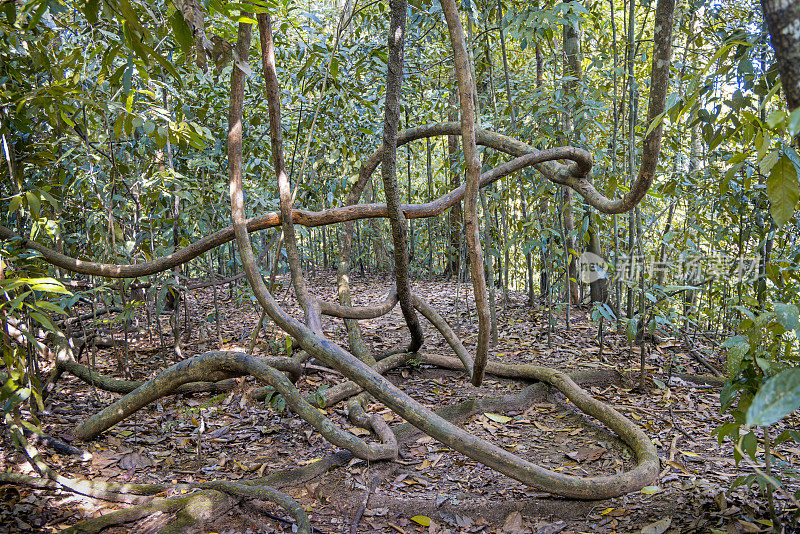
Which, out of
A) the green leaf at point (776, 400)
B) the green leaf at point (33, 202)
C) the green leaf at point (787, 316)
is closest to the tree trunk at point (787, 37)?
the green leaf at point (776, 400)

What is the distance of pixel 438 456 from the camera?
289 cm

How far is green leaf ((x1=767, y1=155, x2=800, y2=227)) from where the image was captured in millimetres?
1255

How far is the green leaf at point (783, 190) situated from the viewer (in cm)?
125

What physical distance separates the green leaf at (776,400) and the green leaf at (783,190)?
1.84ft

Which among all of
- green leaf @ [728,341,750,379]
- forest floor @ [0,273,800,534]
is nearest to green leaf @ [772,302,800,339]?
green leaf @ [728,341,750,379]

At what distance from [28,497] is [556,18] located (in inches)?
140

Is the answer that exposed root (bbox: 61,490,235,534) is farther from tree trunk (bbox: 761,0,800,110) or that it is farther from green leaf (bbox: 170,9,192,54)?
tree trunk (bbox: 761,0,800,110)

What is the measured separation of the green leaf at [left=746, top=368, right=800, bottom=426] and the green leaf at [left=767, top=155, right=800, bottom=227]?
56 centimetres

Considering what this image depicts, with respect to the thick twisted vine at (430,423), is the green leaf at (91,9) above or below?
above

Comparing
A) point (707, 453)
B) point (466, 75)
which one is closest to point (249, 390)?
point (466, 75)

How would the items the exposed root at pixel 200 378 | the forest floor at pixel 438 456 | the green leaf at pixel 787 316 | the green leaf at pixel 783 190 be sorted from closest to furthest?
the green leaf at pixel 783 190
the green leaf at pixel 787 316
the forest floor at pixel 438 456
the exposed root at pixel 200 378

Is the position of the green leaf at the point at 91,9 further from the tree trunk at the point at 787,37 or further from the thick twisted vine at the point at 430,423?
the tree trunk at the point at 787,37

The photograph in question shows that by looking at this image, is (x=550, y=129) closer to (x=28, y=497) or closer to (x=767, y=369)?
(x=767, y=369)

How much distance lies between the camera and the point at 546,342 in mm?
4555
